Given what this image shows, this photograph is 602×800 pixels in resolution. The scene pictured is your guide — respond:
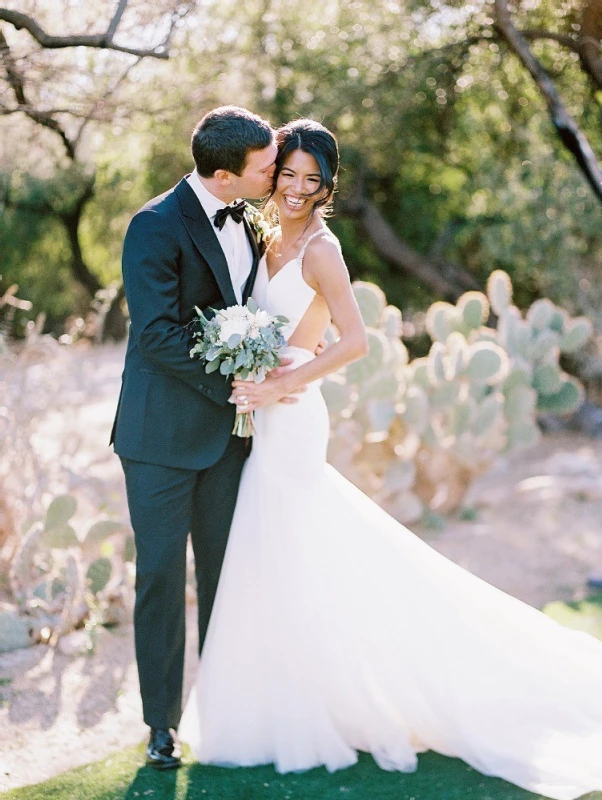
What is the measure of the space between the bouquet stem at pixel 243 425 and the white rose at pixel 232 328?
1.19 feet

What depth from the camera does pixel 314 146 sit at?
116 inches

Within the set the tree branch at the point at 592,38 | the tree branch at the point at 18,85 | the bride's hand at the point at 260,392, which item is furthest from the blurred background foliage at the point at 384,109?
the bride's hand at the point at 260,392

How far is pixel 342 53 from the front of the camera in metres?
8.12

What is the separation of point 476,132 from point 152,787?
7.60 metres

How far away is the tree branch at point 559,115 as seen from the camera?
5.32m

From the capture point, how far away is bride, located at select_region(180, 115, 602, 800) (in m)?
2.99

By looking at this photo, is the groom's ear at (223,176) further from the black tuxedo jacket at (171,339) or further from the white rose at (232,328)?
the white rose at (232,328)

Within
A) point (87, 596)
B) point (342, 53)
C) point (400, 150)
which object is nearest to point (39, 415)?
point (87, 596)

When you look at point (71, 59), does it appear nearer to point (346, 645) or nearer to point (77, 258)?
point (346, 645)

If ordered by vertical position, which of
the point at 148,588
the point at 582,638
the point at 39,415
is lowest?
the point at 582,638

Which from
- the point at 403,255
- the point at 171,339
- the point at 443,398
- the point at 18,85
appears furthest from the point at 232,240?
the point at 403,255

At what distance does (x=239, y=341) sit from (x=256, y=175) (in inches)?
22.7

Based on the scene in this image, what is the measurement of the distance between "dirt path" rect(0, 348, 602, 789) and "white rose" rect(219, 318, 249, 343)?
161 cm

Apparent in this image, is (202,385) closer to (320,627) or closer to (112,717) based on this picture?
(320,627)
